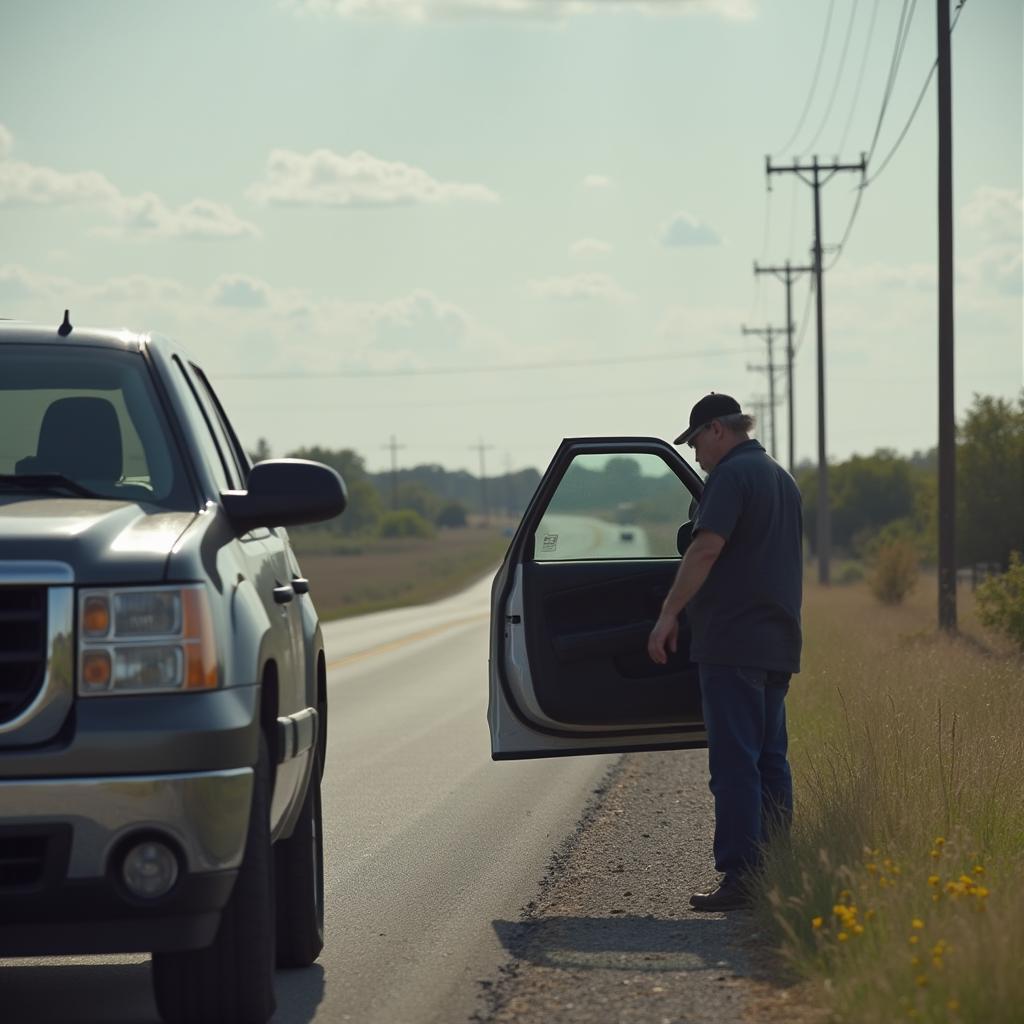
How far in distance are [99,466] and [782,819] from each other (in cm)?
329

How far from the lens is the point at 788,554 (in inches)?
315

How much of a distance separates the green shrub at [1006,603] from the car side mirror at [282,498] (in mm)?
15860

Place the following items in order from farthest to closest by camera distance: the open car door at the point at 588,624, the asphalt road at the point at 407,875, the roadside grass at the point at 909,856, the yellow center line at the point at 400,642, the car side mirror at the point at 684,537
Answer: the yellow center line at the point at 400,642 → the car side mirror at the point at 684,537 → the open car door at the point at 588,624 → the asphalt road at the point at 407,875 → the roadside grass at the point at 909,856

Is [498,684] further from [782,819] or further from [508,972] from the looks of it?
[508,972]

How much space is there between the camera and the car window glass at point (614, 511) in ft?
29.3

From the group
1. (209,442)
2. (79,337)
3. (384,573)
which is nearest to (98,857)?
(209,442)

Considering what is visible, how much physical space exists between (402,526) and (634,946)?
589ft

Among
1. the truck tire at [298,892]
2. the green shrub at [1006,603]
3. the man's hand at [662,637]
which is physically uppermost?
the man's hand at [662,637]

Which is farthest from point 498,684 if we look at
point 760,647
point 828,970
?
point 828,970

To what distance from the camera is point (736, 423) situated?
8109mm

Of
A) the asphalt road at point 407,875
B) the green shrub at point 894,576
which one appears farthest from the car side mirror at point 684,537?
the green shrub at point 894,576

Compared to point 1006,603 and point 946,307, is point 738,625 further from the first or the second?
point 946,307

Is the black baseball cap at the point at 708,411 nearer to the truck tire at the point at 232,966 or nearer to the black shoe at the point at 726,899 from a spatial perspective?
the black shoe at the point at 726,899

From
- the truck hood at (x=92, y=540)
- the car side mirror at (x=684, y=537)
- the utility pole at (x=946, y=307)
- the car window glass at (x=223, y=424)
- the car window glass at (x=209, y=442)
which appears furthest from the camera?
the utility pole at (x=946, y=307)
